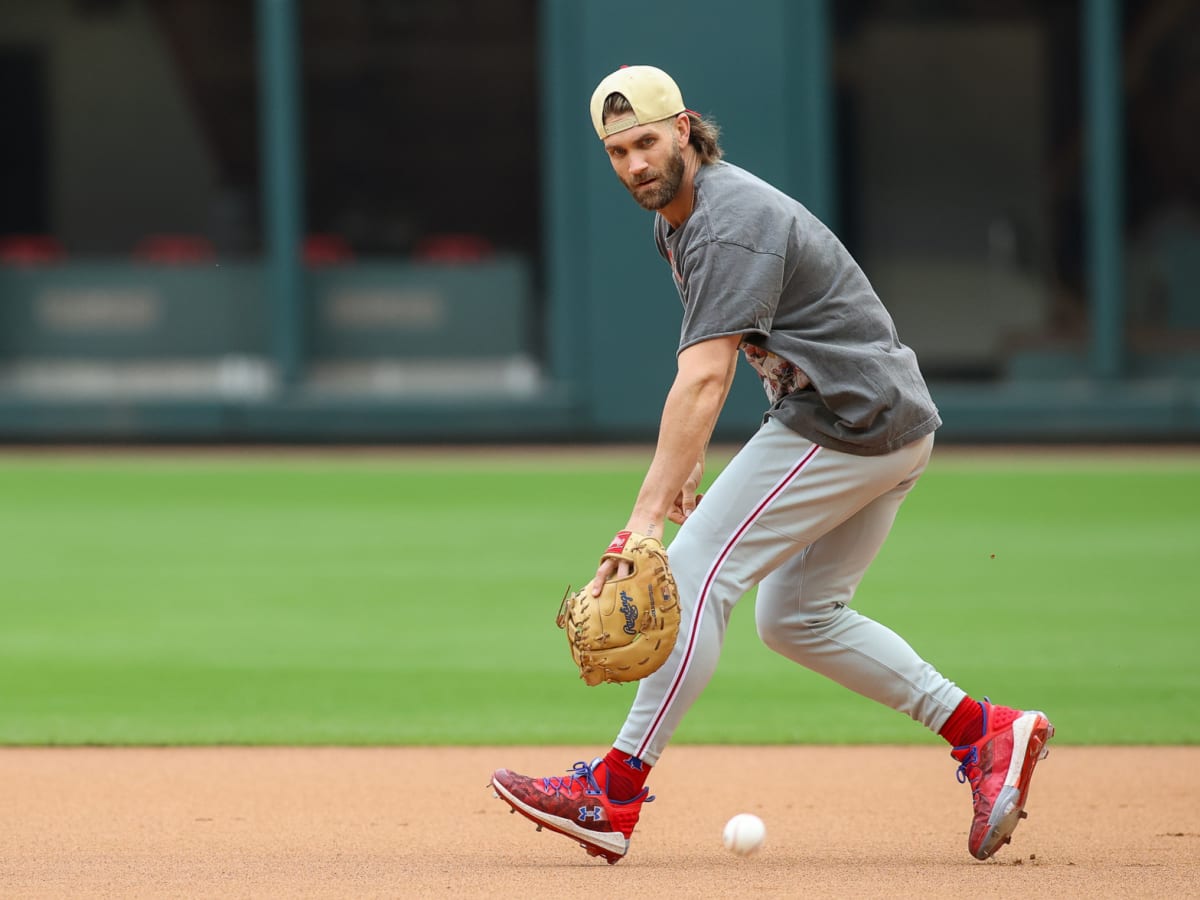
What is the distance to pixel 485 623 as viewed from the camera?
8086 mm

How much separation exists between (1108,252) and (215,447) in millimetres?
8037

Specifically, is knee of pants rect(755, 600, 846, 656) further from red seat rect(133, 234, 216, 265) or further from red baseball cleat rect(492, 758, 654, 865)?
red seat rect(133, 234, 216, 265)

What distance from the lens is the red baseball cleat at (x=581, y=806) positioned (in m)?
4.31

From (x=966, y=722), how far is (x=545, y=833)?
1.15m

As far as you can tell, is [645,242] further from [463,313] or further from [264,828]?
[264,828]

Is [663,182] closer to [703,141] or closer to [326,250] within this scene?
[703,141]

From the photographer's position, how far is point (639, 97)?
14.0 ft

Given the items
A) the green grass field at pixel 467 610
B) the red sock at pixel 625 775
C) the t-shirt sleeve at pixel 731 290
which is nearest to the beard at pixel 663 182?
the t-shirt sleeve at pixel 731 290

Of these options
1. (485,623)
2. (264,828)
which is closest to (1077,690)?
Answer: (485,623)

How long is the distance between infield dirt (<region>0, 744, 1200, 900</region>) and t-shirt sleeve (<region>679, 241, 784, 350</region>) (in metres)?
1.26

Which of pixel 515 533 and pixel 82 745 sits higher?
pixel 82 745

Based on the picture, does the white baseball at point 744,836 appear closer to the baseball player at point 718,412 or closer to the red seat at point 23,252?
the baseball player at point 718,412

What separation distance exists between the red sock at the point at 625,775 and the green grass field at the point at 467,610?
160cm

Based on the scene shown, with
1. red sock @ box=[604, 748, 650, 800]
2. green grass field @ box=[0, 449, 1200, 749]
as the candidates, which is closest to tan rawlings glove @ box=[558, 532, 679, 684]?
red sock @ box=[604, 748, 650, 800]
